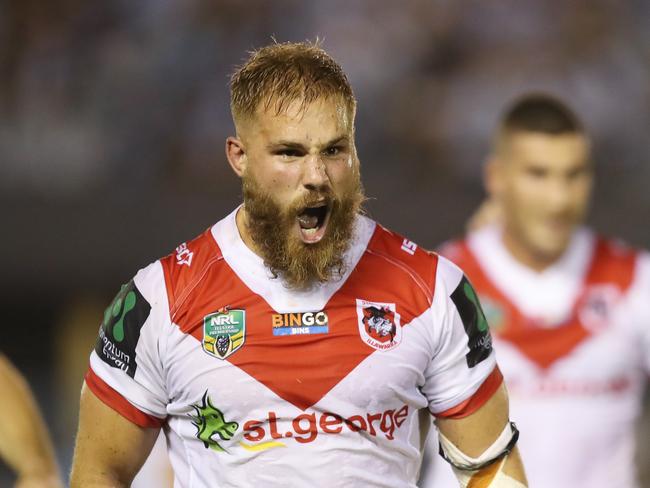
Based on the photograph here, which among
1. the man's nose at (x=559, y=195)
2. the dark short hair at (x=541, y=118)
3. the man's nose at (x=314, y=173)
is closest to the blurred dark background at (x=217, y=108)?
the dark short hair at (x=541, y=118)

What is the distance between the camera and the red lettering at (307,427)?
318cm

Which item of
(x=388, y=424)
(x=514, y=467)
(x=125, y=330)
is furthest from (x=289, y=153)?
(x=514, y=467)

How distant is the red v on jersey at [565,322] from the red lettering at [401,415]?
7.04 feet

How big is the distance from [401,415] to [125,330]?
702 millimetres

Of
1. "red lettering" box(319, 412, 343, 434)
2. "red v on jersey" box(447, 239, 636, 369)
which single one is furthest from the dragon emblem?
"red v on jersey" box(447, 239, 636, 369)

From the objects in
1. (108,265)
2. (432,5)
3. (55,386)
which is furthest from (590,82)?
(55,386)

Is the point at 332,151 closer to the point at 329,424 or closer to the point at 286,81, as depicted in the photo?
the point at 286,81

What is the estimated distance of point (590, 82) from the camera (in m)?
9.91

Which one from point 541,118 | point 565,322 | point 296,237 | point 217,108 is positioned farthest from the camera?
point 217,108

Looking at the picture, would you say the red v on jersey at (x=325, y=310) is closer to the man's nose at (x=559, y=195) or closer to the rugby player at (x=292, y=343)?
the rugby player at (x=292, y=343)

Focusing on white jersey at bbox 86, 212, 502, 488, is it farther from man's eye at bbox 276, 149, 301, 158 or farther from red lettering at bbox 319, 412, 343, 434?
man's eye at bbox 276, 149, 301, 158

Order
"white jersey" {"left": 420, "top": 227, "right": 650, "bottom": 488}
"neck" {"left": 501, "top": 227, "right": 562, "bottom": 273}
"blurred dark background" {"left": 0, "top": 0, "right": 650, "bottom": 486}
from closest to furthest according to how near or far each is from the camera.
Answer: "white jersey" {"left": 420, "top": 227, "right": 650, "bottom": 488}
"neck" {"left": 501, "top": 227, "right": 562, "bottom": 273}
"blurred dark background" {"left": 0, "top": 0, "right": 650, "bottom": 486}

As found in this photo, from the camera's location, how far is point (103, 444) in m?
3.26

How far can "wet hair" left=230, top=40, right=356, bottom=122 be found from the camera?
10.2ft
